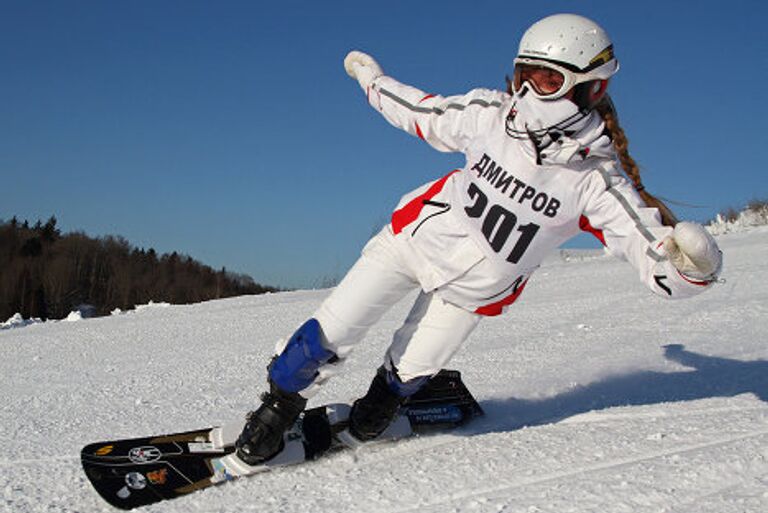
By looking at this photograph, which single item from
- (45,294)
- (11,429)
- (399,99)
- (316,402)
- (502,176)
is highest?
(399,99)

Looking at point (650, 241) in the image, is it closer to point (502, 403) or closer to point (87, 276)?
point (502, 403)

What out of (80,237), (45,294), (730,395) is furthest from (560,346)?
(80,237)

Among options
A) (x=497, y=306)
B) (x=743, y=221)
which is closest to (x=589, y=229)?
(x=497, y=306)

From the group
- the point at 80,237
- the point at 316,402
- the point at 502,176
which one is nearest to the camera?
the point at 502,176

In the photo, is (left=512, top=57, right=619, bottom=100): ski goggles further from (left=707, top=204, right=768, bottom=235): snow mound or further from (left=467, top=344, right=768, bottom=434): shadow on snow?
(left=707, top=204, right=768, bottom=235): snow mound

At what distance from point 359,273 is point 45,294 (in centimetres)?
3189

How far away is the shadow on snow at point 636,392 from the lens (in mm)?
3410

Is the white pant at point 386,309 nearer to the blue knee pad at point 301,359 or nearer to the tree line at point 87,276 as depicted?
Result: the blue knee pad at point 301,359

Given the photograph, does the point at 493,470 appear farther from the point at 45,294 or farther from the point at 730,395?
the point at 45,294

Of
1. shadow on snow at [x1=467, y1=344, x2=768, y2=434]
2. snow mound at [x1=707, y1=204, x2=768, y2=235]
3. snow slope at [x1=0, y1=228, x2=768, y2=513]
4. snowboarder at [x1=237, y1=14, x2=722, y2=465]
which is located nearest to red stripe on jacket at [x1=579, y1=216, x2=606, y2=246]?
snowboarder at [x1=237, y1=14, x2=722, y2=465]

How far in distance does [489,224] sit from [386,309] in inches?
21.7

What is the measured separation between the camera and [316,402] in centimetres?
394

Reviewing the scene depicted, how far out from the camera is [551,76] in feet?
8.72

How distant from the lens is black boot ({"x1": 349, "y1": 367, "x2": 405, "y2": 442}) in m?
3.07
